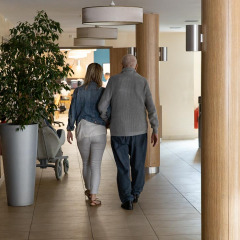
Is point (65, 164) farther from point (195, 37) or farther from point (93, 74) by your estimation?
point (195, 37)

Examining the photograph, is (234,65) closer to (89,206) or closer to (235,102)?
(235,102)

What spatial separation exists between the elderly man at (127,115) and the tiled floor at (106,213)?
1.35 feet

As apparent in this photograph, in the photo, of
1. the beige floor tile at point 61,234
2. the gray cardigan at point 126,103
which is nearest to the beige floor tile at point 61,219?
the beige floor tile at point 61,234

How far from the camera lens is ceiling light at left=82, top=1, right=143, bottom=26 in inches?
235

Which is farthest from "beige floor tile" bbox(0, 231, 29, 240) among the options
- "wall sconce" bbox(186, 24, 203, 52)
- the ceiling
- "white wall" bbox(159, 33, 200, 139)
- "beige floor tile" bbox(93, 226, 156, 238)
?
"white wall" bbox(159, 33, 200, 139)

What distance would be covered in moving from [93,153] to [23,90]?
3.11ft

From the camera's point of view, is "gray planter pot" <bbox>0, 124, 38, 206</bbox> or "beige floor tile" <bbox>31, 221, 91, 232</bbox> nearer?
"beige floor tile" <bbox>31, 221, 91, 232</bbox>

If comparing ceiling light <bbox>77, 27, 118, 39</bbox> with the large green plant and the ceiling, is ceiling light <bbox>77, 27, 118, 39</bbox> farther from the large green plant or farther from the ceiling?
the large green plant

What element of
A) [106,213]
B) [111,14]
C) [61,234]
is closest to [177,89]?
[106,213]

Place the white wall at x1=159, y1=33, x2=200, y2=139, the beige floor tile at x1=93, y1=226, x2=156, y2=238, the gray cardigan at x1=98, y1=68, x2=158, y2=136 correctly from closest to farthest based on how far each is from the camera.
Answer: the beige floor tile at x1=93, y1=226, x2=156, y2=238 → the gray cardigan at x1=98, y1=68, x2=158, y2=136 → the white wall at x1=159, y1=33, x2=200, y2=139

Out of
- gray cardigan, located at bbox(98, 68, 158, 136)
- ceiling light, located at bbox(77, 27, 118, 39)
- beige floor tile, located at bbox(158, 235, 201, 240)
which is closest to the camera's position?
beige floor tile, located at bbox(158, 235, 201, 240)

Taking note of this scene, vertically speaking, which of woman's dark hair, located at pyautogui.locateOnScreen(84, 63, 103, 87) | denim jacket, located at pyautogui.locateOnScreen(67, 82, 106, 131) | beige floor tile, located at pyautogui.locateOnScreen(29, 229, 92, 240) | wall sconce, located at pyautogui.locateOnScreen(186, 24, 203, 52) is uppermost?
wall sconce, located at pyautogui.locateOnScreen(186, 24, 203, 52)

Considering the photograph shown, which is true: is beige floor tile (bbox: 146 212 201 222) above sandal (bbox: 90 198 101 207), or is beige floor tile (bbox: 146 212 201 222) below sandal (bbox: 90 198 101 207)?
below

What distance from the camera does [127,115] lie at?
6195 millimetres
